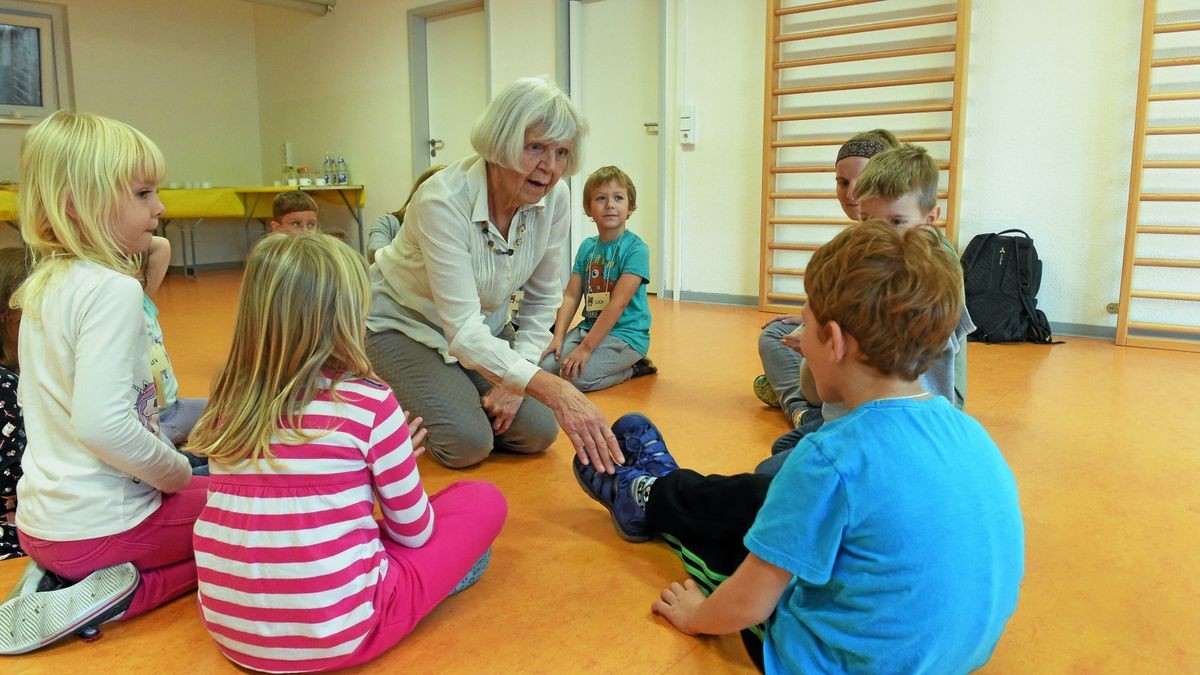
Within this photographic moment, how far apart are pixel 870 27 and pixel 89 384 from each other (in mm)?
4184

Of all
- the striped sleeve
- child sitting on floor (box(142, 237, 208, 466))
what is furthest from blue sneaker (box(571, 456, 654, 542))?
child sitting on floor (box(142, 237, 208, 466))

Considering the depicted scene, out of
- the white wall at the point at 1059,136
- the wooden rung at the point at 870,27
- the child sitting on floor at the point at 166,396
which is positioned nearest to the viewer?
the child sitting on floor at the point at 166,396

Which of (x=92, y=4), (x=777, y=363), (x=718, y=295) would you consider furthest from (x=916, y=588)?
(x=92, y=4)

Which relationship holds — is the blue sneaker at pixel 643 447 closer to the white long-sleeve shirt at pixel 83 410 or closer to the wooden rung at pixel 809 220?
the white long-sleeve shirt at pixel 83 410

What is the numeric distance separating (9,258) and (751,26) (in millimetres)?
4244

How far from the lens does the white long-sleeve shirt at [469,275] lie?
1940 millimetres

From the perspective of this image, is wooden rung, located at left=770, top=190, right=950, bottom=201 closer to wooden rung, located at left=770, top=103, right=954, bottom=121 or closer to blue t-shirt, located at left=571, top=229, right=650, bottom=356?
wooden rung, located at left=770, top=103, right=954, bottom=121

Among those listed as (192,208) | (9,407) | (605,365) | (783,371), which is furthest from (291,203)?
(192,208)

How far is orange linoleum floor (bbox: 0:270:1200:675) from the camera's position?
127cm

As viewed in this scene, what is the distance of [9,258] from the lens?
160 centimetres

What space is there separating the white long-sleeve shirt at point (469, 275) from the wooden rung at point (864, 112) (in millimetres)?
2741

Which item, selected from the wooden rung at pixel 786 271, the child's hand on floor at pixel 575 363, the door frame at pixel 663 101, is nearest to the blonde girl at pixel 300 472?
the child's hand on floor at pixel 575 363

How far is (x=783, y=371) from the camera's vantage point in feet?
8.41

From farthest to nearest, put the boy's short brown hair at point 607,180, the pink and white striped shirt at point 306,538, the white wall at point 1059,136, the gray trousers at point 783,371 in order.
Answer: the white wall at point 1059,136, the boy's short brown hair at point 607,180, the gray trousers at point 783,371, the pink and white striped shirt at point 306,538
